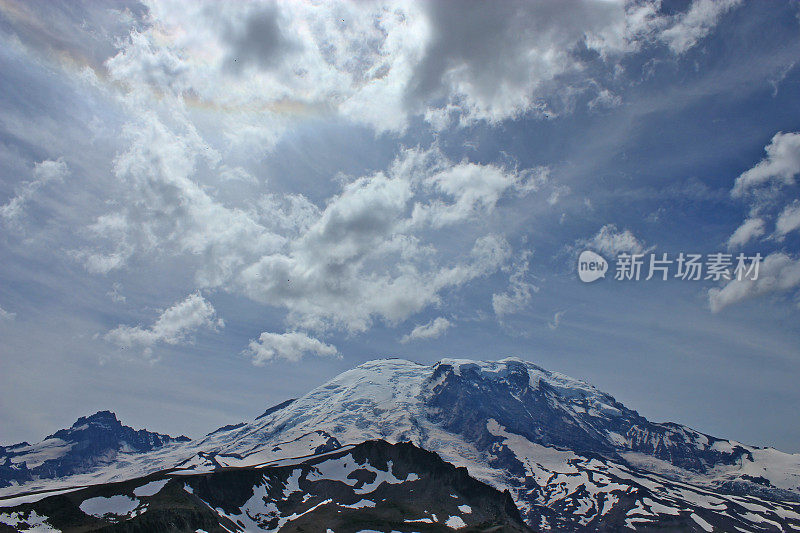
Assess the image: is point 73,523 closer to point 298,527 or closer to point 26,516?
point 26,516

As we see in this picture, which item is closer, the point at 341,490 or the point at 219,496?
the point at 219,496

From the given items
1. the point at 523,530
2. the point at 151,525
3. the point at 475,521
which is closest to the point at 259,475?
the point at 151,525

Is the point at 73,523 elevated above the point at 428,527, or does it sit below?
below

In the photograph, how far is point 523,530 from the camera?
190000 millimetres

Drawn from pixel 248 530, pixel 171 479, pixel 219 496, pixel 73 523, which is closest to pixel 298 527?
pixel 248 530

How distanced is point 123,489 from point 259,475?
51912mm

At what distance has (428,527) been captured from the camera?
164 m

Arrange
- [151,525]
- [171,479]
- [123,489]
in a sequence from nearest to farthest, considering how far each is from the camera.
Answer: [151,525]
[123,489]
[171,479]

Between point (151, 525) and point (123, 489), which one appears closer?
point (151, 525)

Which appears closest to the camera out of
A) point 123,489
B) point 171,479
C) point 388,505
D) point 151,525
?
point 151,525

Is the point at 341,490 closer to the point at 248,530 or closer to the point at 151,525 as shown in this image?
the point at 248,530

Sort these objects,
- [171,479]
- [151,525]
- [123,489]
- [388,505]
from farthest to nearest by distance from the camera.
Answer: [388,505] < [171,479] < [123,489] < [151,525]

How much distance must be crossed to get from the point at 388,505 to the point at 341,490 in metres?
21.8

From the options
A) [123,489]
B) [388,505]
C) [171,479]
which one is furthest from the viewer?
[388,505]
